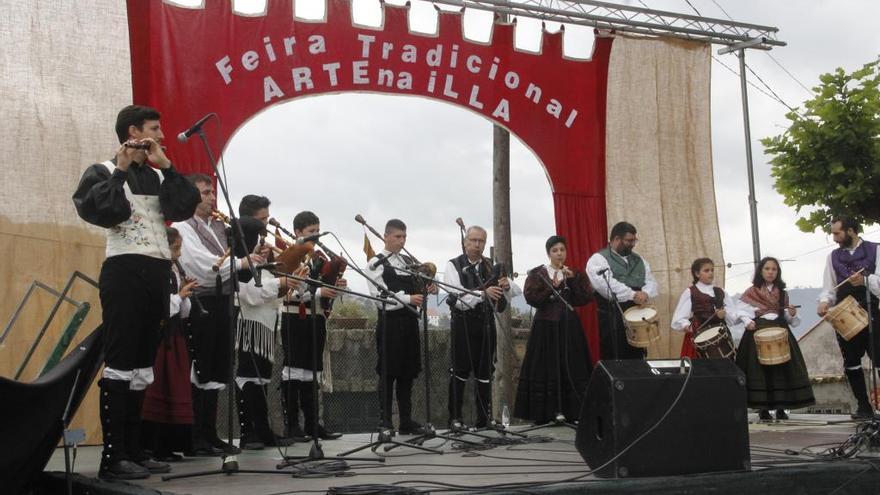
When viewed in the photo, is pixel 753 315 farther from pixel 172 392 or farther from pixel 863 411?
pixel 172 392

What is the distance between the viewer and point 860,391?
7.90 metres

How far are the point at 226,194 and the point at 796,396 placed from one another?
5372 mm

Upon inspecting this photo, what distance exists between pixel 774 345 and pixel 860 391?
2.82 ft

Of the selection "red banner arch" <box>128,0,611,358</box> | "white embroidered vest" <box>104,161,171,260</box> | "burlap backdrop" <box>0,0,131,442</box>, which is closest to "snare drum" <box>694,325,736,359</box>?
"red banner arch" <box>128,0,611,358</box>

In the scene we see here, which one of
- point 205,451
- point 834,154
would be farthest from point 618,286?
point 834,154

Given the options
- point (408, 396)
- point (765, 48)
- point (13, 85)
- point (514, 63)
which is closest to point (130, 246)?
point (13, 85)

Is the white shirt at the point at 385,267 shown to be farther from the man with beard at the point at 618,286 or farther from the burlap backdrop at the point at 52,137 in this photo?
the burlap backdrop at the point at 52,137

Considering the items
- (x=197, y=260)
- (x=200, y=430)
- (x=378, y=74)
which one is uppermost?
(x=378, y=74)

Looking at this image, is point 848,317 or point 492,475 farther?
point 848,317

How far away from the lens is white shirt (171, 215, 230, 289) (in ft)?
18.7

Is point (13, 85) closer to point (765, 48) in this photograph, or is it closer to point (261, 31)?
point (261, 31)

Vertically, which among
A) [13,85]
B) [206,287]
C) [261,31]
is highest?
[261,31]

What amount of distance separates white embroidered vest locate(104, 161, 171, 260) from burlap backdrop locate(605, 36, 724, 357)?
544 cm

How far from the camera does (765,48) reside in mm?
9781
